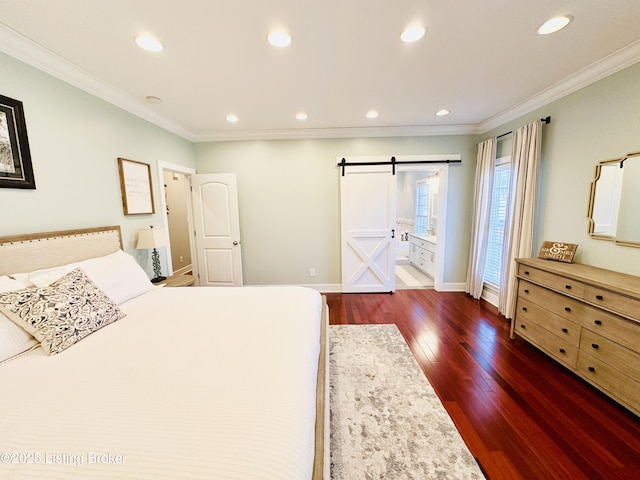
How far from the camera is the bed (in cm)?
74

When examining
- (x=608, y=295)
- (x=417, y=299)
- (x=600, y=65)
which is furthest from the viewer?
(x=417, y=299)

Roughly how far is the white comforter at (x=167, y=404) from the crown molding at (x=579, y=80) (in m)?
3.22

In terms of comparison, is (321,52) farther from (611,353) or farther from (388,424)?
(611,353)

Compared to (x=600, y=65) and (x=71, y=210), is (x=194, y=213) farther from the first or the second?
(x=600, y=65)

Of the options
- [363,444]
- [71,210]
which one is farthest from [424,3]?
[71,210]

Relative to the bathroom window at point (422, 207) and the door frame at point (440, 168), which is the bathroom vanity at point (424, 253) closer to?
the door frame at point (440, 168)

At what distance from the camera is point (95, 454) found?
2.43 ft

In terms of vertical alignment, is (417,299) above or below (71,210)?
below

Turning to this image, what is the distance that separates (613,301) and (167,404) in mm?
2797

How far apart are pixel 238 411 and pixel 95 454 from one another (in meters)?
0.42

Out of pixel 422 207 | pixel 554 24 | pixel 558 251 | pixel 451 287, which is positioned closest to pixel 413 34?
pixel 554 24

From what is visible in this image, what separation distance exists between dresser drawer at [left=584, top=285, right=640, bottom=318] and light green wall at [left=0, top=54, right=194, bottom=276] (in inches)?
166

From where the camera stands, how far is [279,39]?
1.67 metres

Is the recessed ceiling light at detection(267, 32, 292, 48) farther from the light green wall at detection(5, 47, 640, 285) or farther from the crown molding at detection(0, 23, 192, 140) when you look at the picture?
the light green wall at detection(5, 47, 640, 285)
